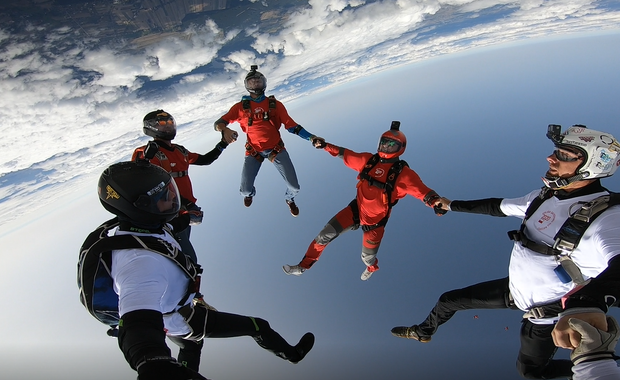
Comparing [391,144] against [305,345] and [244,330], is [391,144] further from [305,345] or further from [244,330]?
[244,330]

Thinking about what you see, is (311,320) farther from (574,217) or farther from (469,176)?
(574,217)

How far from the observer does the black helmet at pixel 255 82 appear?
4441 mm

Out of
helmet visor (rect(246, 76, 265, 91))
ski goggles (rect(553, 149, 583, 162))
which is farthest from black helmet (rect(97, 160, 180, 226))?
helmet visor (rect(246, 76, 265, 91))

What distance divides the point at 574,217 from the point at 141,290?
8.36 feet

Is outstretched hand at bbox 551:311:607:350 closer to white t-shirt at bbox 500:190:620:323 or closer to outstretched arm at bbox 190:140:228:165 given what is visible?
white t-shirt at bbox 500:190:620:323

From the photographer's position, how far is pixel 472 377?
19.2m

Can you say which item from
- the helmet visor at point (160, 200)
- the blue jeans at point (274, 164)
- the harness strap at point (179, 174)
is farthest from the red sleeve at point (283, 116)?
the helmet visor at point (160, 200)

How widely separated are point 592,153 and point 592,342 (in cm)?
143

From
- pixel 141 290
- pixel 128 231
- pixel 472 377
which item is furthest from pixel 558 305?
pixel 472 377

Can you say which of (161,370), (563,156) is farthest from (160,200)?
(563,156)

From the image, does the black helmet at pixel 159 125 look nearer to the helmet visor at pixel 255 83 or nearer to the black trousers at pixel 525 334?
the helmet visor at pixel 255 83

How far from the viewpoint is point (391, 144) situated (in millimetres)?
3740

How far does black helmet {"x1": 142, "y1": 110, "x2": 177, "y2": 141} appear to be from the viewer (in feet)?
11.6

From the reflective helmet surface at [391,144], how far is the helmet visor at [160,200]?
2826mm
